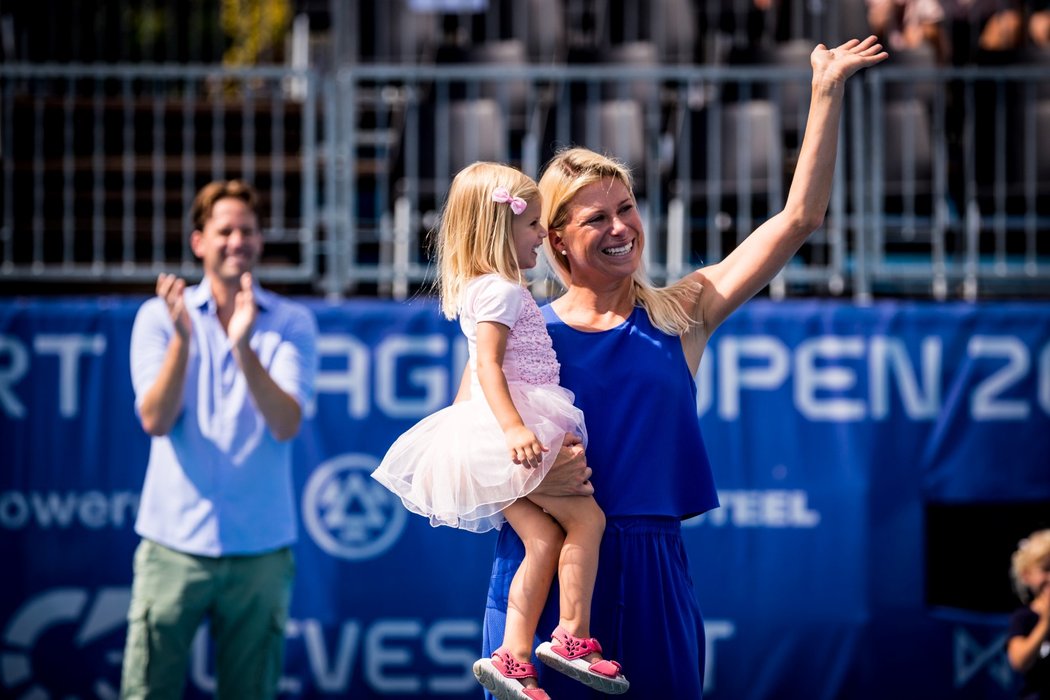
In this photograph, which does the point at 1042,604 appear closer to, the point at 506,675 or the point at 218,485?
the point at 218,485

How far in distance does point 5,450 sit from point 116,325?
0.78 m

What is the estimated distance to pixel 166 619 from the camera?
14.6 feet

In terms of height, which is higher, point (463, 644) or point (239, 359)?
point (239, 359)

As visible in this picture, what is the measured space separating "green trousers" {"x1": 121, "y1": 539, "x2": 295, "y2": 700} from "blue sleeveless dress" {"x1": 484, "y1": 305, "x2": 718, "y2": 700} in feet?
5.13

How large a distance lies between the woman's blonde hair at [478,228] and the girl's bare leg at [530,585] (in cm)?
55

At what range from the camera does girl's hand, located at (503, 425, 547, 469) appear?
2900mm

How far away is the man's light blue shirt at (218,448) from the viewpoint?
4.50 m

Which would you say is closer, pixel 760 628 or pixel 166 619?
pixel 166 619

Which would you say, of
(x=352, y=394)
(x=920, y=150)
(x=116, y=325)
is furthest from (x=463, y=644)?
(x=920, y=150)

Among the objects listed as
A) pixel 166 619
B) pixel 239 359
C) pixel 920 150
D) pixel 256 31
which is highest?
pixel 256 31

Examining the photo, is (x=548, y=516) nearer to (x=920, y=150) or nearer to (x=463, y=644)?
(x=463, y=644)

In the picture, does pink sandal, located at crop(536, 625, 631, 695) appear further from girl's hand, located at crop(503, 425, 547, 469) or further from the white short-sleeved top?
the white short-sleeved top

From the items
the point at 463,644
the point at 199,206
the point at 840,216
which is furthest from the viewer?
the point at 840,216

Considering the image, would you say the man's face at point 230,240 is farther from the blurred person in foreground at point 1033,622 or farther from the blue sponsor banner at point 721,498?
the blurred person in foreground at point 1033,622
